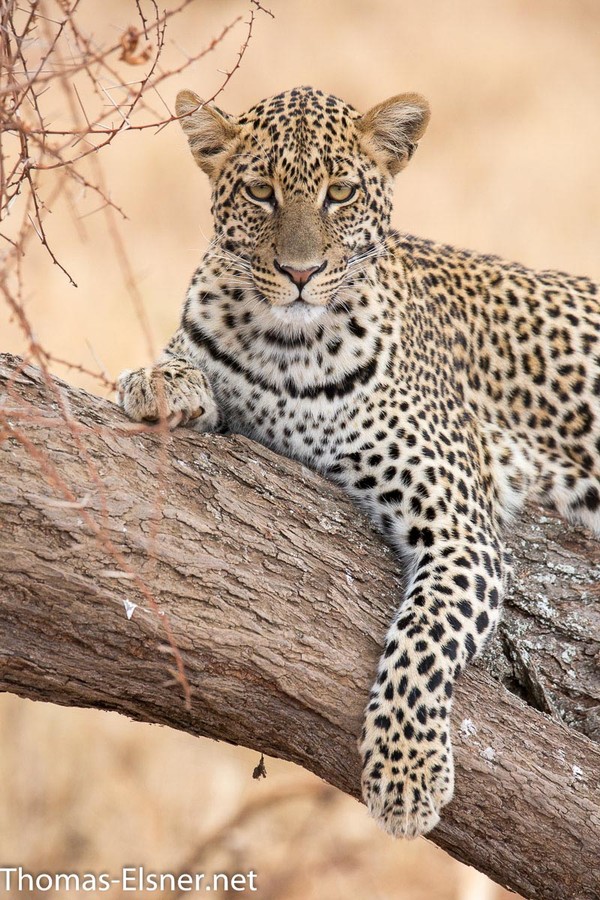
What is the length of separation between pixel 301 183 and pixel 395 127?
630 mm

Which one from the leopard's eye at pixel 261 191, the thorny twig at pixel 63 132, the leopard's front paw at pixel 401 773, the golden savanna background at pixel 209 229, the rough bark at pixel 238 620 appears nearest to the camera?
the thorny twig at pixel 63 132

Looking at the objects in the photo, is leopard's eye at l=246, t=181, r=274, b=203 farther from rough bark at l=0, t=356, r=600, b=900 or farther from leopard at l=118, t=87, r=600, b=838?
rough bark at l=0, t=356, r=600, b=900

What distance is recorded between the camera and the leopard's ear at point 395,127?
5414 millimetres

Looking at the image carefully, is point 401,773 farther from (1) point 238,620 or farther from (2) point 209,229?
(2) point 209,229

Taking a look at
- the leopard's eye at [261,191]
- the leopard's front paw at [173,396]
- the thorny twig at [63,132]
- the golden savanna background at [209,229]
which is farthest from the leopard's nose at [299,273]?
the golden savanna background at [209,229]

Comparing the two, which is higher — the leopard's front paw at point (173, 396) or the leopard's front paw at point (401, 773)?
the leopard's front paw at point (173, 396)

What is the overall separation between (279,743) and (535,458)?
2.31 m

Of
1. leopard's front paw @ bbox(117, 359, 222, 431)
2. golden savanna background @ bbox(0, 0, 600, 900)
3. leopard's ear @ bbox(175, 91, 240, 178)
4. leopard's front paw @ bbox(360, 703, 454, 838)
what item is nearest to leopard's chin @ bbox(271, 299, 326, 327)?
leopard's front paw @ bbox(117, 359, 222, 431)

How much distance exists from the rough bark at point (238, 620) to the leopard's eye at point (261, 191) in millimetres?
1081

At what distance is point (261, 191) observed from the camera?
17.2ft

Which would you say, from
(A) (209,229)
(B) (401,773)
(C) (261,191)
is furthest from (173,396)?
(A) (209,229)

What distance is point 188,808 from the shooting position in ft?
35.7

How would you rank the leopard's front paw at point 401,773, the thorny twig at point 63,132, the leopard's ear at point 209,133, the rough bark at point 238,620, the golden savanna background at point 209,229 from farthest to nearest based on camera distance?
the golden savanna background at point 209,229
the leopard's ear at point 209,133
the leopard's front paw at point 401,773
the rough bark at point 238,620
the thorny twig at point 63,132

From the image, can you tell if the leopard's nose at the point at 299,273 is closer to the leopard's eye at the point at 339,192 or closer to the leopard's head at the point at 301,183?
the leopard's head at the point at 301,183
